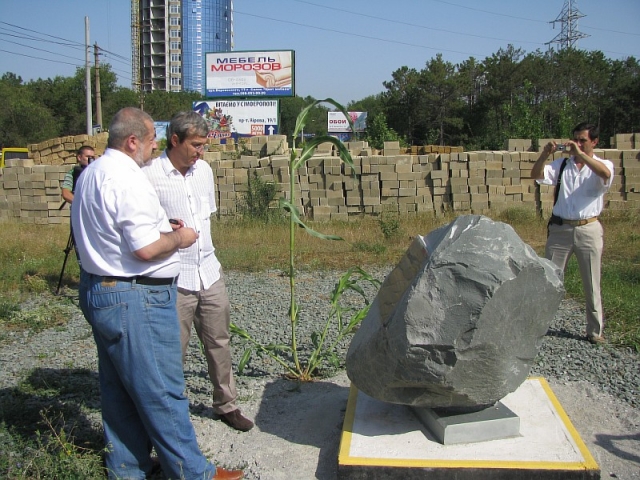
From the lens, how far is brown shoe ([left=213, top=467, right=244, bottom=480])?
333 cm

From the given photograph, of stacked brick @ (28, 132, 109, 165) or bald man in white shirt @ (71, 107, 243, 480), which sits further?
stacked brick @ (28, 132, 109, 165)

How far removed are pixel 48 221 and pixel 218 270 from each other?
45.3ft

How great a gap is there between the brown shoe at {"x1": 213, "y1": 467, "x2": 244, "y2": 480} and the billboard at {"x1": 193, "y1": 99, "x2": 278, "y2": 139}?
2265cm

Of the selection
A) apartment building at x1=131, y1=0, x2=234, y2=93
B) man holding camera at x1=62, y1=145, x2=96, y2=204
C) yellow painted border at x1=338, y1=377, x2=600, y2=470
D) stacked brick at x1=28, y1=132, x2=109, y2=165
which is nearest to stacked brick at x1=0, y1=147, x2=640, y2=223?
man holding camera at x1=62, y1=145, x2=96, y2=204

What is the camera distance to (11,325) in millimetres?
6797

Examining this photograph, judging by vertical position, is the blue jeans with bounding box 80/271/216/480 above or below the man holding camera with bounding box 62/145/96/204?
below

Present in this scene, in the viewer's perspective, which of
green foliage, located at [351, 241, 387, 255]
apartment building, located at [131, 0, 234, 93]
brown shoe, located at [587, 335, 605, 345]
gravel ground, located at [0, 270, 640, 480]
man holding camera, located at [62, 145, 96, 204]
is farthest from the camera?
apartment building, located at [131, 0, 234, 93]

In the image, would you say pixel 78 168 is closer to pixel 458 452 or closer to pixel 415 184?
pixel 458 452

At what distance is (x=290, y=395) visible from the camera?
179 inches

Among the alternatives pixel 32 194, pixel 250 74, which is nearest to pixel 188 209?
pixel 32 194

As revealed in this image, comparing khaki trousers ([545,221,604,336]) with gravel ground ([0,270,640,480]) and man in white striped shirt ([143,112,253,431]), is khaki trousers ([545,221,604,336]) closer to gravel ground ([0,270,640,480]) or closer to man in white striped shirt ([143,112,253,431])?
gravel ground ([0,270,640,480])

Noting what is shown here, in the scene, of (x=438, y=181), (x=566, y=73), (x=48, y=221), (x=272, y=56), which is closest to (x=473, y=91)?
(x=566, y=73)

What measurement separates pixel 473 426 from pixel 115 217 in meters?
2.15

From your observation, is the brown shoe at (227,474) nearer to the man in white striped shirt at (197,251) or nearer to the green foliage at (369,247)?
the man in white striped shirt at (197,251)
